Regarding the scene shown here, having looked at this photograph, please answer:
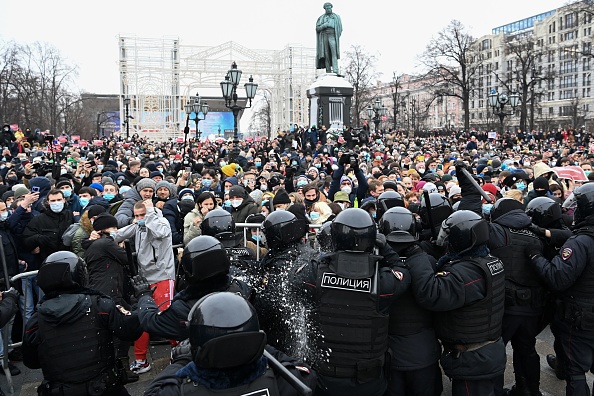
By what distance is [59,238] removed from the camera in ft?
21.2

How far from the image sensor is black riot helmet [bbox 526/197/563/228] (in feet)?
15.5

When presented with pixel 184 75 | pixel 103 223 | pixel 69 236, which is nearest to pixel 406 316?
pixel 103 223

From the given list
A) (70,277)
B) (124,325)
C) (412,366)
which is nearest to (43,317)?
(70,277)

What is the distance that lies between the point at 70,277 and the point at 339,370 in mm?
1910

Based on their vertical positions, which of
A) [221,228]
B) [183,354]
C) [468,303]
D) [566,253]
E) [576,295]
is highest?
[221,228]

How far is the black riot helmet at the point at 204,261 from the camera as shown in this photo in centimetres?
309

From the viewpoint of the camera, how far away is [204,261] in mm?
3100

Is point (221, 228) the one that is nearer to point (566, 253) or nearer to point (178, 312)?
point (178, 312)

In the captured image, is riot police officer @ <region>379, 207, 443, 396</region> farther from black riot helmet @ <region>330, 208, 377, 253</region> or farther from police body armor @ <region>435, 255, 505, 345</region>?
black riot helmet @ <region>330, 208, 377, 253</region>

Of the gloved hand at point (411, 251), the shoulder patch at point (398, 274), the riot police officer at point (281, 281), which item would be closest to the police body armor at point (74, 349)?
the riot police officer at point (281, 281)

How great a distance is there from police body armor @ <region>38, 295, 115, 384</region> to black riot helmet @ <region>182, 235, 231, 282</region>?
846mm

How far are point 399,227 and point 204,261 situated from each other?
57.0 inches

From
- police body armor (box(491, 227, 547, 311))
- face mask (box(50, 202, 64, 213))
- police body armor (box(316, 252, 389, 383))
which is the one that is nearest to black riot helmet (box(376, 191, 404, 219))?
police body armor (box(491, 227, 547, 311))

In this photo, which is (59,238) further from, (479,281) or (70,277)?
(479,281)
